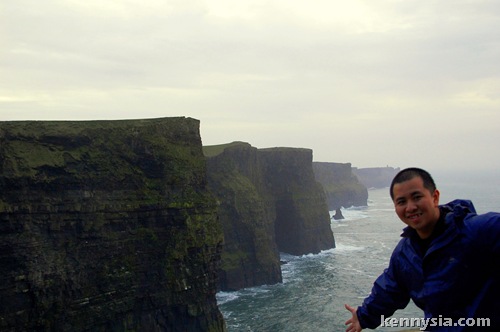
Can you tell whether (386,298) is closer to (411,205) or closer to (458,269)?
(458,269)

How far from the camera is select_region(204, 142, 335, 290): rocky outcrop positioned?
66000mm

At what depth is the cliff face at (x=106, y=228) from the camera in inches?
1223

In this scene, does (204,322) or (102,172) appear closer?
(102,172)

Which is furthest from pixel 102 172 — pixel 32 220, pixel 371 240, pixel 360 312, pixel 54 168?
pixel 371 240

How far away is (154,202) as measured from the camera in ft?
124

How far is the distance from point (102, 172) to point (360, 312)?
1348 inches

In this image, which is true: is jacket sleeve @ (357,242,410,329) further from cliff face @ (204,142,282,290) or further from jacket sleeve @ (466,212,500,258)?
cliff face @ (204,142,282,290)

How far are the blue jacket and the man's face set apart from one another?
116 mm

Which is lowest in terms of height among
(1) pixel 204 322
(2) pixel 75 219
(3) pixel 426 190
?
(1) pixel 204 322

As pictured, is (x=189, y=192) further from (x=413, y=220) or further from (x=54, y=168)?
(x=413, y=220)

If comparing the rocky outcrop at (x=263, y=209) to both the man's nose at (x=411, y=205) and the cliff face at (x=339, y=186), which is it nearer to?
the man's nose at (x=411, y=205)

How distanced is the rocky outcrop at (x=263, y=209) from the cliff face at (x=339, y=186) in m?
72.2

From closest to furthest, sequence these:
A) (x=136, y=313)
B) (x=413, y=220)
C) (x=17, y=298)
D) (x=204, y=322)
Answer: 1. (x=413, y=220)
2. (x=17, y=298)
3. (x=136, y=313)
4. (x=204, y=322)

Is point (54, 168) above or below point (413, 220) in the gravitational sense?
above
